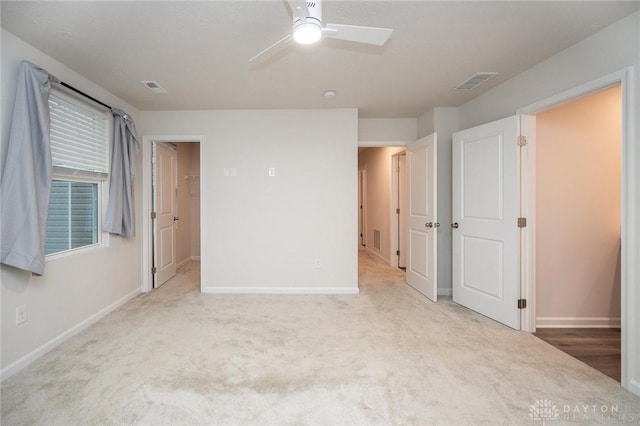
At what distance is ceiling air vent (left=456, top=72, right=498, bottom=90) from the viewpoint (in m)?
2.62

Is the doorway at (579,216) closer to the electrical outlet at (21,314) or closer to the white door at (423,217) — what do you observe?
the white door at (423,217)

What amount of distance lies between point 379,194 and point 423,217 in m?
2.45

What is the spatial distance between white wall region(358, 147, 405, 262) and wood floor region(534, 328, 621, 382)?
9.17 feet

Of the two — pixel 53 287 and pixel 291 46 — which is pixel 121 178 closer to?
pixel 53 287

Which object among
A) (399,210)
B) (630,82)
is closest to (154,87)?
(630,82)

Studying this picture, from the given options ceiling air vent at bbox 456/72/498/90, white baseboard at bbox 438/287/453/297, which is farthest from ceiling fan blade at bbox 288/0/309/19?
white baseboard at bbox 438/287/453/297

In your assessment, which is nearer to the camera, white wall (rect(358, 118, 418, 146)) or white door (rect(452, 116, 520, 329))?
white door (rect(452, 116, 520, 329))

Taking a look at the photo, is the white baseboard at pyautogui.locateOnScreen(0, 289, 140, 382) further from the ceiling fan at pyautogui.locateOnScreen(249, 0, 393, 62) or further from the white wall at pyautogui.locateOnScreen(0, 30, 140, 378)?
the ceiling fan at pyautogui.locateOnScreen(249, 0, 393, 62)

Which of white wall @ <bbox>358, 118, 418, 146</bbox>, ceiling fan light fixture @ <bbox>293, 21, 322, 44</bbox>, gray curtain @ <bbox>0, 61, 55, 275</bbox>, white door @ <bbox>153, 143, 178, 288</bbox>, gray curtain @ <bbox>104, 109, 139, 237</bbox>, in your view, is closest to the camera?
ceiling fan light fixture @ <bbox>293, 21, 322, 44</bbox>

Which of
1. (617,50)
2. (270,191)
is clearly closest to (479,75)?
(617,50)

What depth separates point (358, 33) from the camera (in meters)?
1.53

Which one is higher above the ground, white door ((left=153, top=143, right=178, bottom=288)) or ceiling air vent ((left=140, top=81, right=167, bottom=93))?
ceiling air vent ((left=140, top=81, right=167, bottom=93))

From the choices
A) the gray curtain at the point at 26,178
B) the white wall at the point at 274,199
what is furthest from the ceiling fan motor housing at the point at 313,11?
the white wall at the point at 274,199

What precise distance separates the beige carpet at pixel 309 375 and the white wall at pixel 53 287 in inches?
5.7
